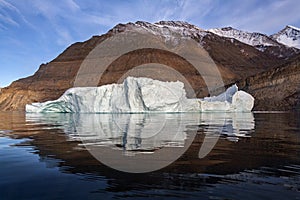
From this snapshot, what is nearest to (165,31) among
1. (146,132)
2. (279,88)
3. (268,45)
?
(268,45)

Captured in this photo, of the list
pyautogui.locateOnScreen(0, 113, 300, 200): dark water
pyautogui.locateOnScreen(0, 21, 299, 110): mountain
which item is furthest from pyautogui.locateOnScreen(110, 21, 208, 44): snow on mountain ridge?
pyautogui.locateOnScreen(0, 113, 300, 200): dark water

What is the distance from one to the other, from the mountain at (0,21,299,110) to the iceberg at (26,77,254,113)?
40.0 meters

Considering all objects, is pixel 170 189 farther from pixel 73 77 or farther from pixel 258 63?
pixel 258 63

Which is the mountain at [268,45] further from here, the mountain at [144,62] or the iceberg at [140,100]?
the iceberg at [140,100]

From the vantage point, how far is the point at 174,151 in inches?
271

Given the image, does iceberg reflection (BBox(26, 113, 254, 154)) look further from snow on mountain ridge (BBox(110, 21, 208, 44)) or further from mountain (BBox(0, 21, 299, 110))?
snow on mountain ridge (BBox(110, 21, 208, 44))

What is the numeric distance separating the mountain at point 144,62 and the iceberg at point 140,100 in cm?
4004

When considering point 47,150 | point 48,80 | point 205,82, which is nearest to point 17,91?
point 48,80

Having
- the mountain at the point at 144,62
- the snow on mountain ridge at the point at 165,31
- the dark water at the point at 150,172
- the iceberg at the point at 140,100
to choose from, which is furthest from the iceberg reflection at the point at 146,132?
the snow on mountain ridge at the point at 165,31

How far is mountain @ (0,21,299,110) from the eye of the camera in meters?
96.1

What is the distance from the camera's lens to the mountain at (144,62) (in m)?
96.1

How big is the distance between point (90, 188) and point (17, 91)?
10253 cm

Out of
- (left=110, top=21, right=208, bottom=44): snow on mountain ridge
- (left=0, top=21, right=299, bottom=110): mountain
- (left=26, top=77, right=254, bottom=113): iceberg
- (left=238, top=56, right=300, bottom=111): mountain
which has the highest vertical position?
(left=110, top=21, right=208, bottom=44): snow on mountain ridge

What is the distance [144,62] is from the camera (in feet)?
354
